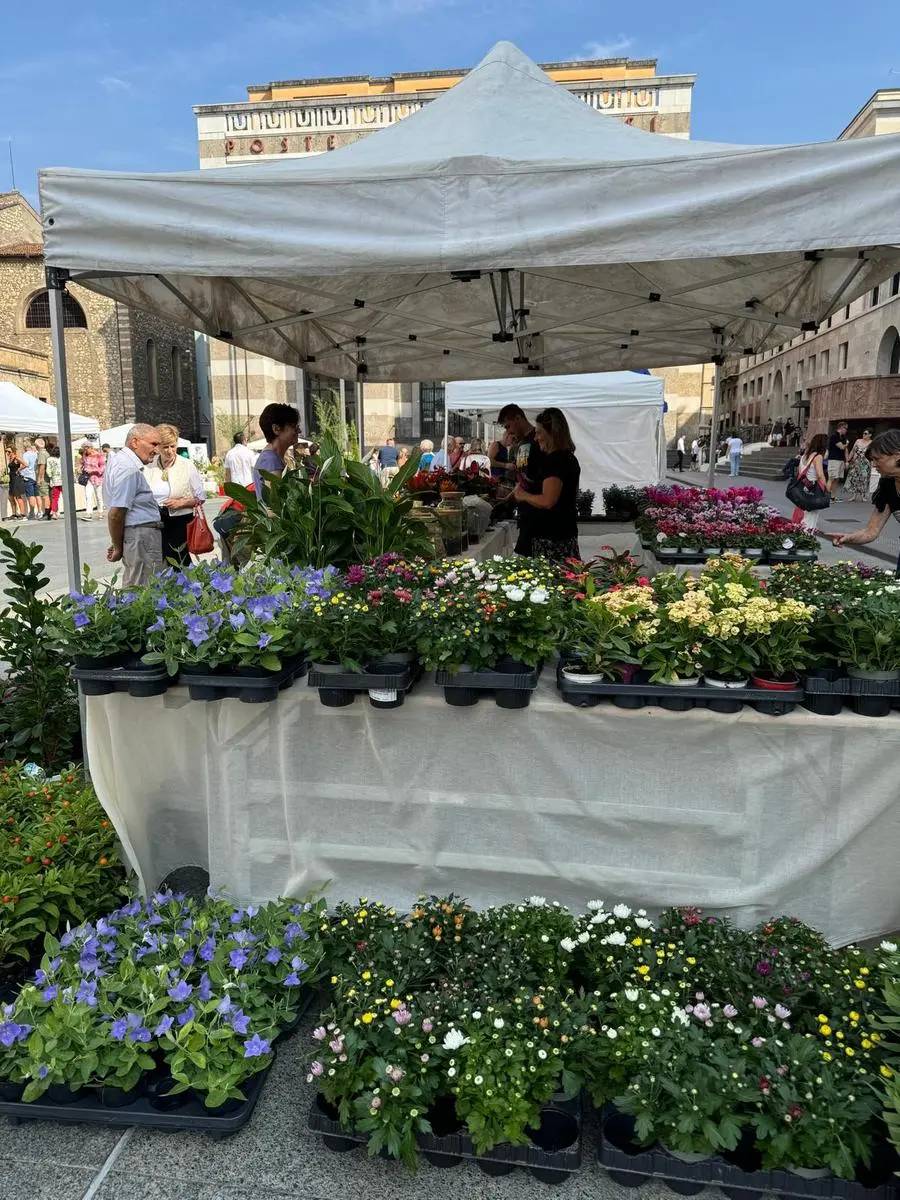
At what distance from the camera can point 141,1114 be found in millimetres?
1858

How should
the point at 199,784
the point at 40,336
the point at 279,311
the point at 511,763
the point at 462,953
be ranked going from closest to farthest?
the point at 462,953 → the point at 511,763 → the point at 199,784 → the point at 279,311 → the point at 40,336

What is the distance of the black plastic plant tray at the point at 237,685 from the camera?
7.55 ft

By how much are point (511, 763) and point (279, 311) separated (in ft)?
12.1

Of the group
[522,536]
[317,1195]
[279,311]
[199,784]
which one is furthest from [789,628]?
[279,311]

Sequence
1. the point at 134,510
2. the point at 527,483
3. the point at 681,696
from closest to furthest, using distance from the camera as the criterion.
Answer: the point at 681,696 → the point at 134,510 → the point at 527,483

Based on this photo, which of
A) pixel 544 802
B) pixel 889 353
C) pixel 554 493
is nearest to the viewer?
pixel 544 802

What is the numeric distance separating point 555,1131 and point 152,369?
37.0 meters

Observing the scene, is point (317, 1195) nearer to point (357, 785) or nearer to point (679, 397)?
point (357, 785)

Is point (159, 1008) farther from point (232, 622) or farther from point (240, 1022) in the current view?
point (232, 622)

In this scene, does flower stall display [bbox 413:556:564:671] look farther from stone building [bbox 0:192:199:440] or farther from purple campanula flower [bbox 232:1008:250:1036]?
stone building [bbox 0:192:199:440]

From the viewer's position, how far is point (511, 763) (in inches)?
94.9

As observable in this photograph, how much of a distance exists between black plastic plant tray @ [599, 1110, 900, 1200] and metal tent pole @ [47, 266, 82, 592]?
2531 mm

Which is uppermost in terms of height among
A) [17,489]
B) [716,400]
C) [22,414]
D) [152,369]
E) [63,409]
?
[152,369]

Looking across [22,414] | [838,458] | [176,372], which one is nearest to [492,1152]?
[22,414]
